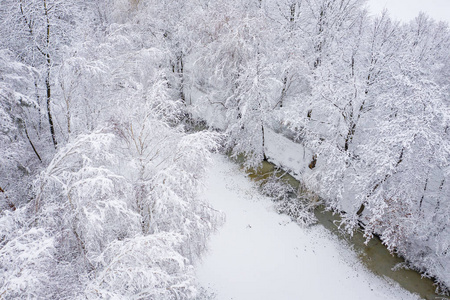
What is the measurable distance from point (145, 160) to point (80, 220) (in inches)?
108

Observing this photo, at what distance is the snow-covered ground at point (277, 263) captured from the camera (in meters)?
10.9

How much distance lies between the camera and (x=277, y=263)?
38.5 feet

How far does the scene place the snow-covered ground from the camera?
10898mm

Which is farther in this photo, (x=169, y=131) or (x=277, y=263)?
(x=277, y=263)

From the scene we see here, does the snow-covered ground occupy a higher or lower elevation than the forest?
lower

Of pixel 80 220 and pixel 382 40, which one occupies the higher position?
pixel 382 40

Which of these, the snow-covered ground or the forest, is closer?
the forest

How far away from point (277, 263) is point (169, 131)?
7855 millimetres

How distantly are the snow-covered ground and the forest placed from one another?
4.80 feet

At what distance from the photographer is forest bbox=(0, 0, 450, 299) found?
561 cm

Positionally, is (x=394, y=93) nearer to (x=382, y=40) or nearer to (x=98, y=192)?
(x=382, y=40)

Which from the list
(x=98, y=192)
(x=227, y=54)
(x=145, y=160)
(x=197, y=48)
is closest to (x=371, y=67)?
(x=227, y=54)

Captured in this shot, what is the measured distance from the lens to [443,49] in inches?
696

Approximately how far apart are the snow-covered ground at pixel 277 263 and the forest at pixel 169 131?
4.80ft
